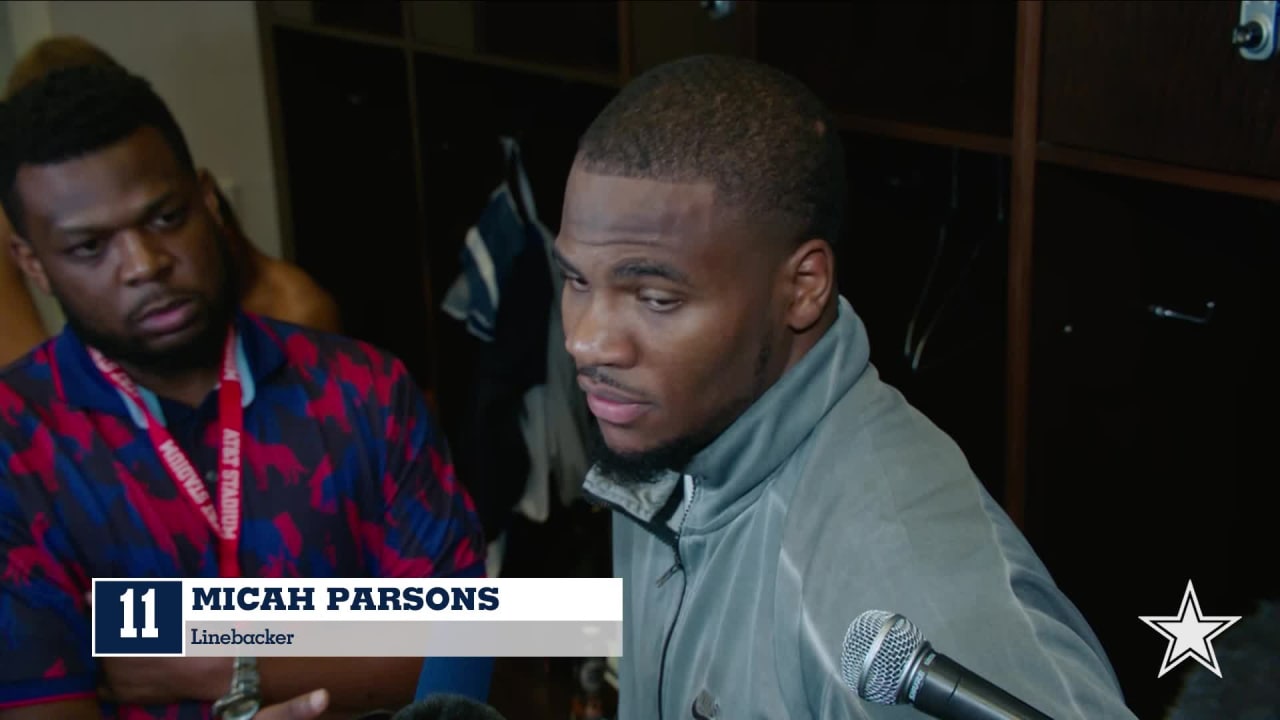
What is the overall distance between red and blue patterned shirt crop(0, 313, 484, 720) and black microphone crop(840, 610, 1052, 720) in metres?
0.88

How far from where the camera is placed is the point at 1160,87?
1279 mm

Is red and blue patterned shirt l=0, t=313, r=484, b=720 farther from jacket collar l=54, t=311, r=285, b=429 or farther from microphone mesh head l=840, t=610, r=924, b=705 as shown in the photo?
microphone mesh head l=840, t=610, r=924, b=705

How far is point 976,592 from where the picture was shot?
2.21 feet

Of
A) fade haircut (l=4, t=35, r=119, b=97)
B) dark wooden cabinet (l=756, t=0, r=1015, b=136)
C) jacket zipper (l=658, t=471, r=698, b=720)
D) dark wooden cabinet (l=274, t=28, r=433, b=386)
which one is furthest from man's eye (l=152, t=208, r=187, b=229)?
dark wooden cabinet (l=274, t=28, r=433, b=386)

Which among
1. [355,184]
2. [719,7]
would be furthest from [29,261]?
[355,184]

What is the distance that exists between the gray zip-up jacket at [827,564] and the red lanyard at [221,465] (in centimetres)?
55

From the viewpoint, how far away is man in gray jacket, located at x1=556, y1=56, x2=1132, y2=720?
2.48 ft

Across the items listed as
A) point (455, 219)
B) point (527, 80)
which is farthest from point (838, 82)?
point (455, 219)

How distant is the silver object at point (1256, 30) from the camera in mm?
1152

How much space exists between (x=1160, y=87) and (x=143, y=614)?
1.10m

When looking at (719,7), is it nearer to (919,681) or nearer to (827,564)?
(827,564)

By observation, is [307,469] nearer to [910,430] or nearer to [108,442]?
[108,442]

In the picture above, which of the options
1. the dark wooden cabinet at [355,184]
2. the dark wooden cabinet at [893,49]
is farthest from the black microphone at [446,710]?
the dark wooden cabinet at [355,184]

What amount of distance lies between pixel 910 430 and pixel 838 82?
46.9 inches
